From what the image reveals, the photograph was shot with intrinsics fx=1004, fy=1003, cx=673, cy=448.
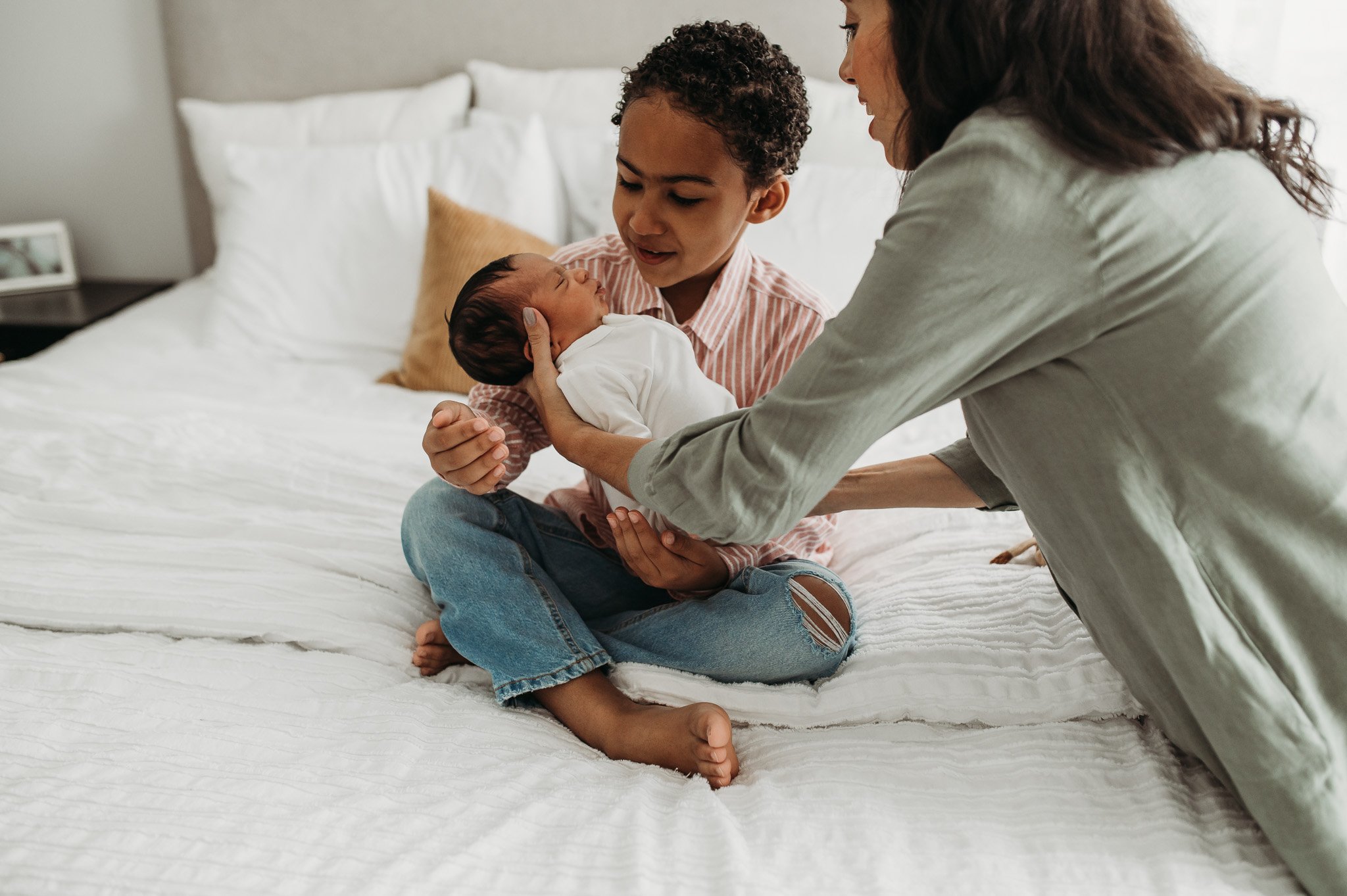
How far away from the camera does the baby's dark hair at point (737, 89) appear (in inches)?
44.5

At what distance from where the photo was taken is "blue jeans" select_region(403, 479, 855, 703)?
42.5 inches

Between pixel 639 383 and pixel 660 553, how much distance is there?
19 centimetres

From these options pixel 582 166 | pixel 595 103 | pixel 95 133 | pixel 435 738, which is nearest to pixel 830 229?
pixel 582 166

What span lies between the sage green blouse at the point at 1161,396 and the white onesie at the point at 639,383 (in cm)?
28

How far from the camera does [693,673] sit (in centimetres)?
111

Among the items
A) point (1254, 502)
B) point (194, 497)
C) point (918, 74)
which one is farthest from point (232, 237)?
point (1254, 502)

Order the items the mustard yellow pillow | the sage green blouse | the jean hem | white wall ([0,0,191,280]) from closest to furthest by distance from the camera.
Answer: the sage green blouse
the jean hem
the mustard yellow pillow
white wall ([0,0,191,280])

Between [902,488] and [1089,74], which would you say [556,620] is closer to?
[902,488]

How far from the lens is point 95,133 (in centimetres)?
273

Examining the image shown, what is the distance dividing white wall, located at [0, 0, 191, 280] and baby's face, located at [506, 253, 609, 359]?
2.01m

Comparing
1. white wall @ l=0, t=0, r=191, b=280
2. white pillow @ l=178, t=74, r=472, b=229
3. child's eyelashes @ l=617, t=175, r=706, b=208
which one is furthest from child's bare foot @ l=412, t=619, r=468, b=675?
white wall @ l=0, t=0, r=191, b=280

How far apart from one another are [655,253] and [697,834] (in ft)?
2.15

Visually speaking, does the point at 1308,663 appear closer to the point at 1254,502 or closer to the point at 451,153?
the point at 1254,502

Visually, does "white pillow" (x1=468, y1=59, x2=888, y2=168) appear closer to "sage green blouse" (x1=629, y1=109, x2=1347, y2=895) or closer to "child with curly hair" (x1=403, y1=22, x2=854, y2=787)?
"child with curly hair" (x1=403, y1=22, x2=854, y2=787)
